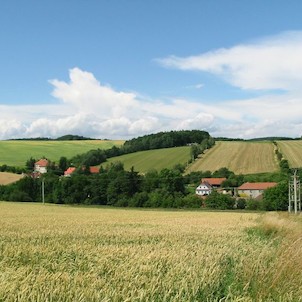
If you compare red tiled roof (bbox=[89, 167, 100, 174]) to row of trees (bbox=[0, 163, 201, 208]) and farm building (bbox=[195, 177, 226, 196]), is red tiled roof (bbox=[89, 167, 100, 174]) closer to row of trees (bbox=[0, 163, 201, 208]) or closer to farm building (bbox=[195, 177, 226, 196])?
row of trees (bbox=[0, 163, 201, 208])

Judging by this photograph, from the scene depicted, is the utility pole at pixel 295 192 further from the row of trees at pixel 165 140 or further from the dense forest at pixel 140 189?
the row of trees at pixel 165 140

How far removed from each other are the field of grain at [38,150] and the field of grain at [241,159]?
46.1m

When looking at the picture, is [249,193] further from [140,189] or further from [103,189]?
[103,189]

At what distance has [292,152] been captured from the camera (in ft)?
362

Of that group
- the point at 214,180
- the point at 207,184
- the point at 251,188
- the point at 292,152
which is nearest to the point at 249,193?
the point at 251,188

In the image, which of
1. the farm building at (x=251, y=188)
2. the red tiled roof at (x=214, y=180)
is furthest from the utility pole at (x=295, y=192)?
the red tiled roof at (x=214, y=180)

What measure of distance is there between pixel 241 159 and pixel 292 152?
12.3 m

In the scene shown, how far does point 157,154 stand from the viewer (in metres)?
124

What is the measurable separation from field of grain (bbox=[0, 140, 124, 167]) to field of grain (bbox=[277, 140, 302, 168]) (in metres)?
62.7

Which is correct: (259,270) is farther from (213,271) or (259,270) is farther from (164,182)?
(164,182)

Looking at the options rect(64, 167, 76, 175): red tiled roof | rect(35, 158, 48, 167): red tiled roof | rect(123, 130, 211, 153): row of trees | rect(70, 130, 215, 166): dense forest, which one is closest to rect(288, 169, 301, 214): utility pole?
rect(70, 130, 215, 166): dense forest

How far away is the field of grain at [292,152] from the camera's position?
99.0 meters

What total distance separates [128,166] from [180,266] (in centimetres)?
10893

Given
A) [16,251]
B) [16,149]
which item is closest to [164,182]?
[16,149]
